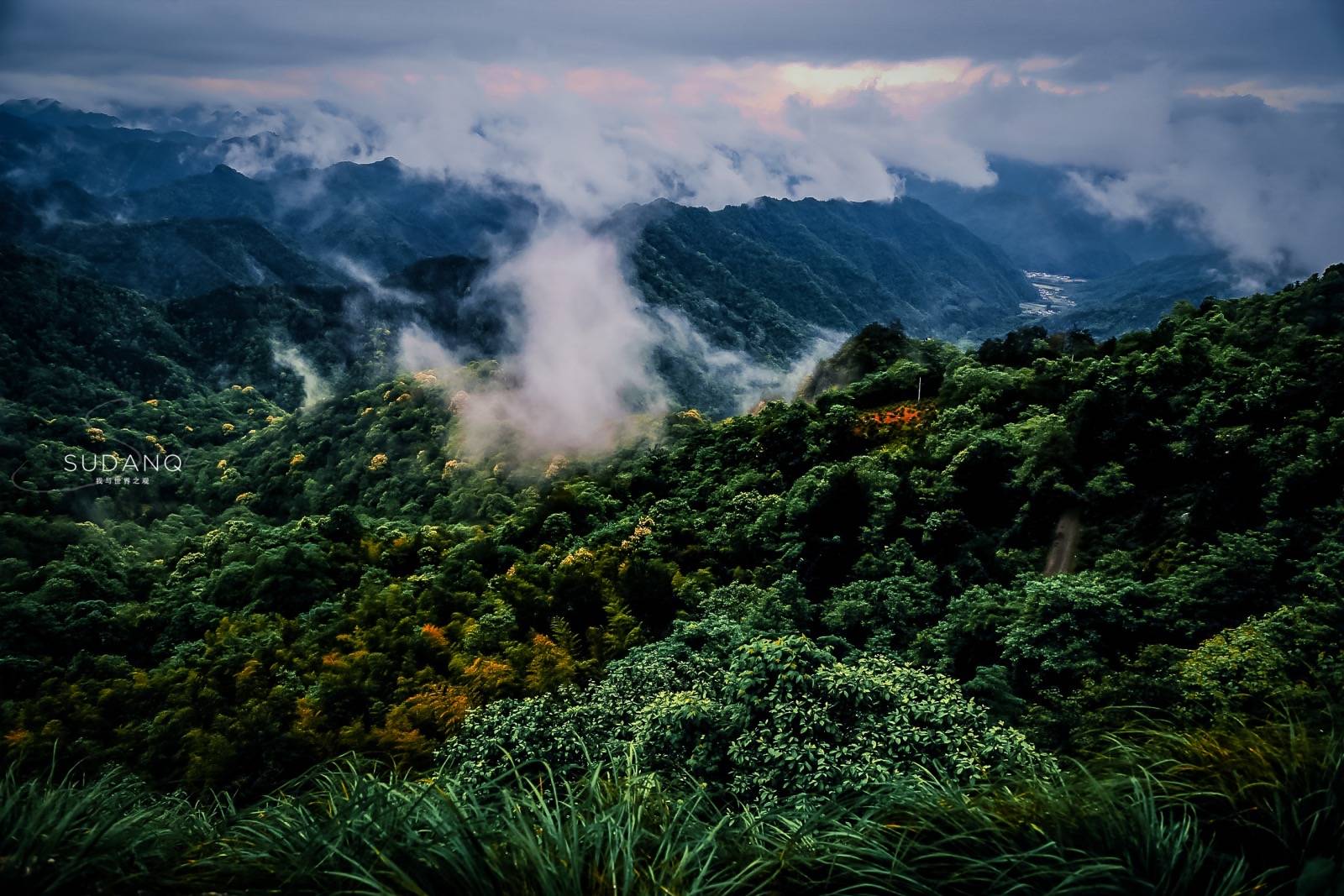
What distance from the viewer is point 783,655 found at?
6.68 m

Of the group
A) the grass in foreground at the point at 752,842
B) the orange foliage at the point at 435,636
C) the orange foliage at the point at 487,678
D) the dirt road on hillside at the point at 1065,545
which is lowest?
the orange foliage at the point at 435,636

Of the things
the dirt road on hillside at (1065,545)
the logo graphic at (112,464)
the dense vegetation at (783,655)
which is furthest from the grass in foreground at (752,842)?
the logo graphic at (112,464)

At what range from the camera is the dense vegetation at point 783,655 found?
126 inches

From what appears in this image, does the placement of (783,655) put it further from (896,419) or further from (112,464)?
(112,464)

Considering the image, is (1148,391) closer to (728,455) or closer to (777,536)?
(777,536)

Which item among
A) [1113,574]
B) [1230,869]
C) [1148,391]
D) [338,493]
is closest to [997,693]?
[1113,574]

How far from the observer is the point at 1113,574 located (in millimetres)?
12211

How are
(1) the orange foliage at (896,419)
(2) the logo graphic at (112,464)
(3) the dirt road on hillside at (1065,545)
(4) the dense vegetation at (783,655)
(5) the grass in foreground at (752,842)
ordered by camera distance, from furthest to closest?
(2) the logo graphic at (112,464)
(1) the orange foliage at (896,419)
(3) the dirt road on hillside at (1065,545)
(4) the dense vegetation at (783,655)
(5) the grass in foreground at (752,842)

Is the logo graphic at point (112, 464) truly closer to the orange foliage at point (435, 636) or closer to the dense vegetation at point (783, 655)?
the dense vegetation at point (783, 655)

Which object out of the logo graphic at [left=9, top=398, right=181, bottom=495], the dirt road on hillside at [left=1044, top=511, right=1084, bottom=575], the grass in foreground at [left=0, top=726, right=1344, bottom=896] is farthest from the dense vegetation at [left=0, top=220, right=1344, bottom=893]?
the logo graphic at [left=9, top=398, right=181, bottom=495]

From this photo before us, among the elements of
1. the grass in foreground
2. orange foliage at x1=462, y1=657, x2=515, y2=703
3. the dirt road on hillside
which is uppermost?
the grass in foreground

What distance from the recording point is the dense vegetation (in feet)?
10.5

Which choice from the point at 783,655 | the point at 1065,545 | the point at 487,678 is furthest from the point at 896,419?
the point at 783,655

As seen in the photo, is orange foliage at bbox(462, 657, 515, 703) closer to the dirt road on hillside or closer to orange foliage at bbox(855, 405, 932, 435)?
the dirt road on hillside
